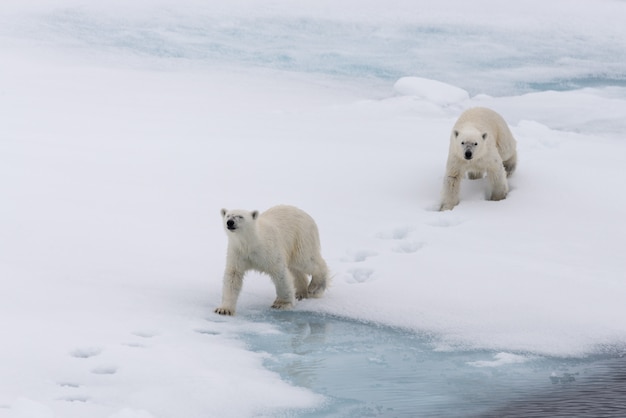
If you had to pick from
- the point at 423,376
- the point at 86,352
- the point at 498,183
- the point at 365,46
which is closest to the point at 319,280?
the point at 423,376

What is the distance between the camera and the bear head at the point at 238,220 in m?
5.13

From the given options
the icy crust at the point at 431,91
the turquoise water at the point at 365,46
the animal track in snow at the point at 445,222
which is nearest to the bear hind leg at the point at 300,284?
the animal track in snow at the point at 445,222

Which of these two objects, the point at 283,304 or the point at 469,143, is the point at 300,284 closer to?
the point at 283,304

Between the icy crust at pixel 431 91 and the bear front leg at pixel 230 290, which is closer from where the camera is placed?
the bear front leg at pixel 230 290

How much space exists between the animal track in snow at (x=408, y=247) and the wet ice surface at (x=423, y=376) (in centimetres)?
127

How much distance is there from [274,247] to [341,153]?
3425 millimetres

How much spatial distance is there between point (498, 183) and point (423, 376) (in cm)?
324

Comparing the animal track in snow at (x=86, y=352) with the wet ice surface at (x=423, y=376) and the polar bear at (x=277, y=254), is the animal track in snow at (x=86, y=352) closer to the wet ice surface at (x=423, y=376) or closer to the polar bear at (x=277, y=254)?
the wet ice surface at (x=423, y=376)

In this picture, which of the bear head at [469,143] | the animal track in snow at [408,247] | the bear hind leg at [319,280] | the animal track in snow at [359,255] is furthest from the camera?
the bear head at [469,143]

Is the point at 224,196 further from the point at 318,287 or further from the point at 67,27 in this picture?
the point at 67,27

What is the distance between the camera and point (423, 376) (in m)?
4.29

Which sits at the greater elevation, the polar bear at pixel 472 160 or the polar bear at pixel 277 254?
the polar bear at pixel 472 160

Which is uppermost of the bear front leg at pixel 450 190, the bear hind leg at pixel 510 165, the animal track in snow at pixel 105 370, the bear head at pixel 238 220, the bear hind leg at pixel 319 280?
the bear hind leg at pixel 510 165

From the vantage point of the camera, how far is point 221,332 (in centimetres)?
481
